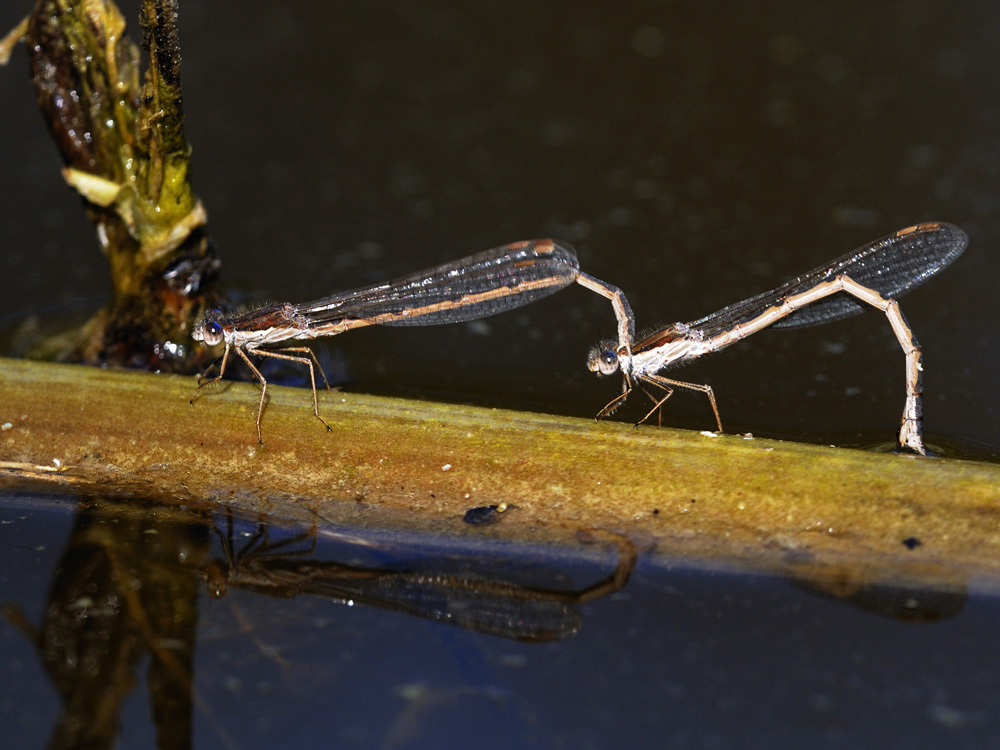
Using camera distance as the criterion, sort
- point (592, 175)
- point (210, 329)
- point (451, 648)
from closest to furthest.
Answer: point (451, 648) < point (210, 329) < point (592, 175)

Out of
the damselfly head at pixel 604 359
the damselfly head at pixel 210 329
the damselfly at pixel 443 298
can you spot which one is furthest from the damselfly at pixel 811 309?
the damselfly head at pixel 210 329

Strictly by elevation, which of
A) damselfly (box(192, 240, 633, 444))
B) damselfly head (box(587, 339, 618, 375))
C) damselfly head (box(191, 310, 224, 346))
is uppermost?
damselfly (box(192, 240, 633, 444))

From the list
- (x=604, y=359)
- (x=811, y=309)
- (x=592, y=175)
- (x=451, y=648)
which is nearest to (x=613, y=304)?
(x=604, y=359)

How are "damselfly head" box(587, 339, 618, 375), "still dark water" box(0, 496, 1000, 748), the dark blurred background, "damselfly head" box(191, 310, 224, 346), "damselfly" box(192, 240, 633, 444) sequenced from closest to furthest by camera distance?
1. "still dark water" box(0, 496, 1000, 748)
2. "damselfly head" box(191, 310, 224, 346)
3. "damselfly head" box(587, 339, 618, 375)
4. "damselfly" box(192, 240, 633, 444)
5. the dark blurred background

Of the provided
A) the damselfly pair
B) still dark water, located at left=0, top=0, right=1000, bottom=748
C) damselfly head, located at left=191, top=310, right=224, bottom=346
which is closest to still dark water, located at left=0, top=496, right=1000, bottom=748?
still dark water, located at left=0, top=0, right=1000, bottom=748

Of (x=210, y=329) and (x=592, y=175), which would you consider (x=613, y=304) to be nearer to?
(x=210, y=329)

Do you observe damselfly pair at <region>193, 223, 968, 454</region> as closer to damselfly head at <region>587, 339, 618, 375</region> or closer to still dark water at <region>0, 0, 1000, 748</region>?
damselfly head at <region>587, 339, 618, 375</region>

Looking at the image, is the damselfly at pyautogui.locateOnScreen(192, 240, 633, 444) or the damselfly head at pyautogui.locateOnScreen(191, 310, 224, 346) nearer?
the damselfly head at pyautogui.locateOnScreen(191, 310, 224, 346)
